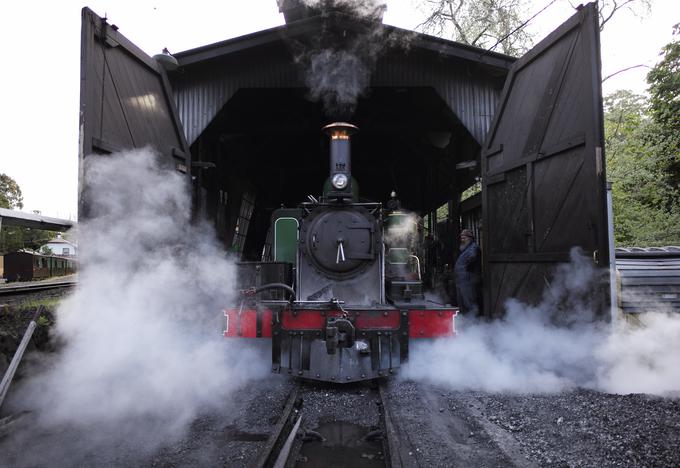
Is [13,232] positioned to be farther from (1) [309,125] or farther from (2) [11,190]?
(1) [309,125]

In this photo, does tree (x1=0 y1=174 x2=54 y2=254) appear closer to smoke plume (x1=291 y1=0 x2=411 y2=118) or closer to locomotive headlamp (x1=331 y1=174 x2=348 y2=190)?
smoke plume (x1=291 y1=0 x2=411 y2=118)

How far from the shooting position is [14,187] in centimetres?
3034

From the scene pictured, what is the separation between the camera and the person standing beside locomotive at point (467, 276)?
6453 millimetres

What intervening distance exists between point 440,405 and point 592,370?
1.61 meters

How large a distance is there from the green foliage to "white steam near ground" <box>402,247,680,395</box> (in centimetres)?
736

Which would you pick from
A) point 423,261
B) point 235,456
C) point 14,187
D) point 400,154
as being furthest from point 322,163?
point 14,187

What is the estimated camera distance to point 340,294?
4.74 meters

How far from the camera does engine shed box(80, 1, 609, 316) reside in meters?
4.53

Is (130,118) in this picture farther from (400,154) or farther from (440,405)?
(400,154)

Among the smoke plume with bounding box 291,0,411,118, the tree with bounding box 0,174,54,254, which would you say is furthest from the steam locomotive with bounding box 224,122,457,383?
the tree with bounding box 0,174,54,254

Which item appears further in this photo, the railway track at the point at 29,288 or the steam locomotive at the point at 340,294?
the railway track at the point at 29,288

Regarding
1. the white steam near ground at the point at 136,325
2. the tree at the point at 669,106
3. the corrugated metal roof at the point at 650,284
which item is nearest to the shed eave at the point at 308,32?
the white steam near ground at the point at 136,325

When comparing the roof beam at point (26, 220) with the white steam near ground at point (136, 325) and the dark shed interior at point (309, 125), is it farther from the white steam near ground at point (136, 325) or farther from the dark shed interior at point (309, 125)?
the white steam near ground at point (136, 325)

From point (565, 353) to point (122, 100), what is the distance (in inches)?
209
